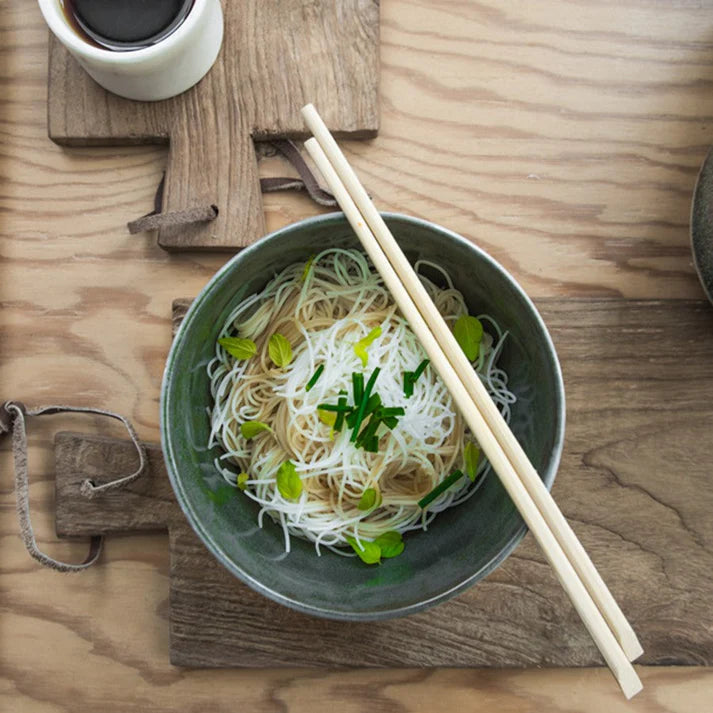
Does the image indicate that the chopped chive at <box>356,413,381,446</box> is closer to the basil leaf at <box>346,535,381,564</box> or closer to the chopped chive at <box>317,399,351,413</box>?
the chopped chive at <box>317,399,351,413</box>

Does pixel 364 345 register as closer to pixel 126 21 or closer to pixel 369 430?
pixel 369 430

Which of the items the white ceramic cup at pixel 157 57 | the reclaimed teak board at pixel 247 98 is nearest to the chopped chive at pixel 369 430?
the reclaimed teak board at pixel 247 98

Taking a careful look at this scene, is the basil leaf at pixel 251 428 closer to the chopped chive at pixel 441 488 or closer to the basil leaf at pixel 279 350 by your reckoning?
the basil leaf at pixel 279 350

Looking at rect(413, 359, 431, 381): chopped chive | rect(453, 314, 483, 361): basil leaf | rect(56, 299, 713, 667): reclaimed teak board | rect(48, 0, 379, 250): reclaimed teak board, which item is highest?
rect(48, 0, 379, 250): reclaimed teak board

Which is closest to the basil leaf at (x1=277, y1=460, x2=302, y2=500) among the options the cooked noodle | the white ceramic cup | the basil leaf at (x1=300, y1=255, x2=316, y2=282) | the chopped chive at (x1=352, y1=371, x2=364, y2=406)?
the cooked noodle

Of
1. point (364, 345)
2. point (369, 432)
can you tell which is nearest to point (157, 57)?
point (364, 345)
